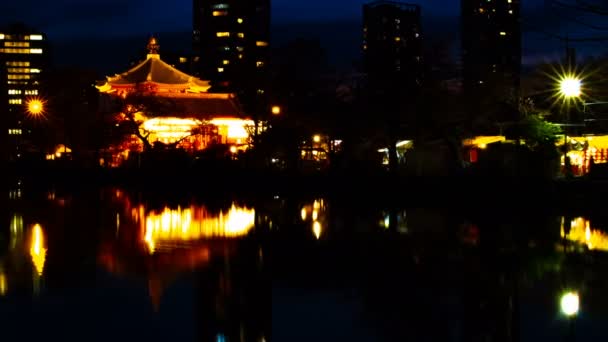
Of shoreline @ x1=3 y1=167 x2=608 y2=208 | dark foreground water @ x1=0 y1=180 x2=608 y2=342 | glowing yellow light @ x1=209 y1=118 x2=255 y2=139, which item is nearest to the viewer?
dark foreground water @ x1=0 y1=180 x2=608 y2=342

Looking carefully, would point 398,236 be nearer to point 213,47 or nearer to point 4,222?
point 4,222

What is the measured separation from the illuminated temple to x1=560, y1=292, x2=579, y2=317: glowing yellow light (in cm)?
4085

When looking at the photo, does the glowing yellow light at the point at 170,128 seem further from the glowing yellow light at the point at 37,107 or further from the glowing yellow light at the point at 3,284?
the glowing yellow light at the point at 3,284

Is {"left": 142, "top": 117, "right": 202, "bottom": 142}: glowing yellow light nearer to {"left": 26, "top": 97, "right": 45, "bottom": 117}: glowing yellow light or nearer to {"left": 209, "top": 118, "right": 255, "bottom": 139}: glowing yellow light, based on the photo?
{"left": 209, "top": 118, "right": 255, "bottom": 139}: glowing yellow light

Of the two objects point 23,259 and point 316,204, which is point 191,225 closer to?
point 23,259

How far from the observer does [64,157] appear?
63250 millimetres

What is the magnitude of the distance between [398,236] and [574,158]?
20378 millimetres

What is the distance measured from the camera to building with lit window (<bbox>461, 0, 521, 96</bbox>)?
131ft

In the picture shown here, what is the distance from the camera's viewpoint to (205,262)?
14.4 m

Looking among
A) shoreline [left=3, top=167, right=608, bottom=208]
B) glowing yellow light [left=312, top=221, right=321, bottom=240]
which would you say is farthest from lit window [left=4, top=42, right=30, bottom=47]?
glowing yellow light [left=312, top=221, right=321, bottom=240]

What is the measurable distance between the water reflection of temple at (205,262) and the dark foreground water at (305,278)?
0.04 metres

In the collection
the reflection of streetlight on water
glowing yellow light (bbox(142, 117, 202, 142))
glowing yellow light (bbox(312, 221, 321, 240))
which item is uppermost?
glowing yellow light (bbox(142, 117, 202, 142))

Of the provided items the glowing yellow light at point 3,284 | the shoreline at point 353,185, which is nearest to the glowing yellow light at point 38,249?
the glowing yellow light at point 3,284

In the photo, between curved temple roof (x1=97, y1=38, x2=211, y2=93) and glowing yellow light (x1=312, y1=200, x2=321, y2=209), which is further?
curved temple roof (x1=97, y1=38, x2=211, y2=93)
